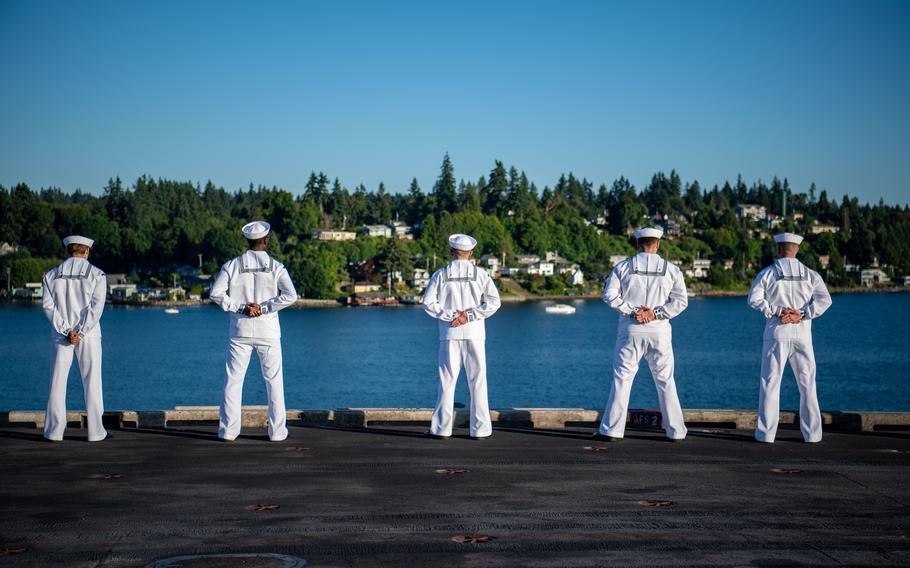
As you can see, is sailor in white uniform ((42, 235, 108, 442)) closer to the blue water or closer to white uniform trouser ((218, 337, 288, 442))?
white uniform trouser ((218, 337, 288, 442))

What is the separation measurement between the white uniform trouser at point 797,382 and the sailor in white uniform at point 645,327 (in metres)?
1.11

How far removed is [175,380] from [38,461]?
6813cm

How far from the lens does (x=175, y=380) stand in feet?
256

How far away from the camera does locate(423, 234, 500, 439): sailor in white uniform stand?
45.8 ft

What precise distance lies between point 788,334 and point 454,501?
19.9 feet

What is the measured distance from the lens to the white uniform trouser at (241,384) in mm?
13656

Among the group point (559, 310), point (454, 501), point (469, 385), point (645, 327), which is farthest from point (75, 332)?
point (559, 310)

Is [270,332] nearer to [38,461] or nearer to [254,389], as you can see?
[38,461]

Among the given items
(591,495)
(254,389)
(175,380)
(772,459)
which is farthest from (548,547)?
(175,380)

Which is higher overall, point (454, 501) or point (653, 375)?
point (653, 375)

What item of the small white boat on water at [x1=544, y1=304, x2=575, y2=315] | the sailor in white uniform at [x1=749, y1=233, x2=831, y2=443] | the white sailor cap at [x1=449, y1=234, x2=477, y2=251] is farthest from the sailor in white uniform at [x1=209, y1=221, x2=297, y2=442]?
the small white boat on water at [x1=544, y1=304, x2=575, y2=315]

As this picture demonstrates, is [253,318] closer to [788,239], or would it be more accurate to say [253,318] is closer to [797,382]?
[797,382]

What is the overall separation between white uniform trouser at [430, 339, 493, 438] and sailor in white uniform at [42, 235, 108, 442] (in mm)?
4540

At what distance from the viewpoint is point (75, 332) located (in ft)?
45.1
